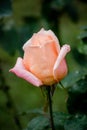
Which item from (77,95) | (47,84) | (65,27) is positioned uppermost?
(47,84)

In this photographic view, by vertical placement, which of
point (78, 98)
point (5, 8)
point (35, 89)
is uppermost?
point (5, 8)

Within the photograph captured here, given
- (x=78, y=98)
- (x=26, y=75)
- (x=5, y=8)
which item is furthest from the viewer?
(x=5, y=8)

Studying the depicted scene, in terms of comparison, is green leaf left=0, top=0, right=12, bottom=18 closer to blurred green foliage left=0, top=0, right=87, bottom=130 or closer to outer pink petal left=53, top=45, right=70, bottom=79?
blurred green foliage left=0, top=0, right=87, bottom=130

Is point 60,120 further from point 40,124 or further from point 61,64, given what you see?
point 61,64

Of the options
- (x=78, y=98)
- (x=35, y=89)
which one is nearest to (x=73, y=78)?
(x=78, y=98)

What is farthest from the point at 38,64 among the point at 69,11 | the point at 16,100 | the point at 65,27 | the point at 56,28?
the point at 65,27

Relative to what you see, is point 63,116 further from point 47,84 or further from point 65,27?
point 65,27

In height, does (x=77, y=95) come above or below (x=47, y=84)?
below

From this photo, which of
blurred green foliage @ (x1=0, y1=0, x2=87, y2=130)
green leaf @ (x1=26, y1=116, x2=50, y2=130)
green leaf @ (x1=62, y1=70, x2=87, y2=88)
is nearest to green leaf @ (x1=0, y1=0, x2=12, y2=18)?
blurred green foliage @ (x1=0, y1=0, x2=87, y2=130)
